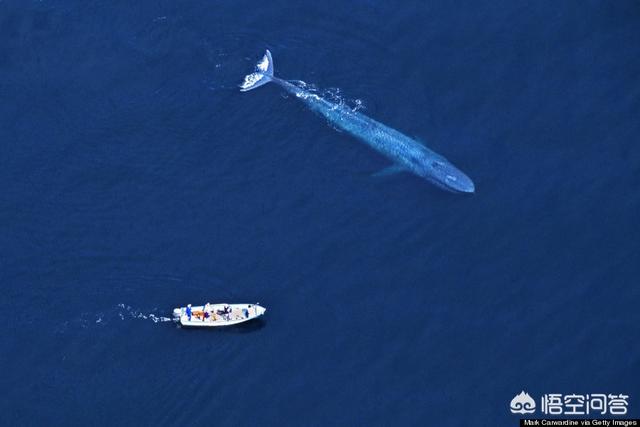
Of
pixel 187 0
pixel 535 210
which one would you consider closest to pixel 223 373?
pixel 535 210

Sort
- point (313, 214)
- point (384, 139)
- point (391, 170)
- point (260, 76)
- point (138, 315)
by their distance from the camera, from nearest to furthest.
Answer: point (138, 315)
point (313, 214)
point (391, 170)
point (384, 139)
point (260, 76)

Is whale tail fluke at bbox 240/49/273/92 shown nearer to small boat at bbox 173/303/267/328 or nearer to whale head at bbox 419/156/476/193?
whale head at bbox 419/156/476/193

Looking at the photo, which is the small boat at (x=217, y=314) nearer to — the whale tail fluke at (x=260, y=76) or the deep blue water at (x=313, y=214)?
the deep blue water at (x=313, y=214)

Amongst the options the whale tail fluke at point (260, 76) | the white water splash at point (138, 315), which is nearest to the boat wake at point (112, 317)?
the white water splash at point (138, 315)

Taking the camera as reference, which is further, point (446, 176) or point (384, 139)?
point (384, 139)

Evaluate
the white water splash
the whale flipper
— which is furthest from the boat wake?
the whale flipper

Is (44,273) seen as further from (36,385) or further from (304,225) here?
(304,225)

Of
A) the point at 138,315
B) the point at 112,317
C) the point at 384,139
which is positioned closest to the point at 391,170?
the point at 384,139

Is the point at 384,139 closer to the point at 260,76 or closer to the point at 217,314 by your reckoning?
the point at 260,76
